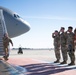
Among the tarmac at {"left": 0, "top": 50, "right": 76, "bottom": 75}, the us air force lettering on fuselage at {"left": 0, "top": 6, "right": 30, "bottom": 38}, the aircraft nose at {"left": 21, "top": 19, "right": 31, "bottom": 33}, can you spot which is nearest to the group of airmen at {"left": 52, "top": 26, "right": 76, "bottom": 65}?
the tarmac at {"left": 0, "top": 50, "right": 76, "bottom": 75}

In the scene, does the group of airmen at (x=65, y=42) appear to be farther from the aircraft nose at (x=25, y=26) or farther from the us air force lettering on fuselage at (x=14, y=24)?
the aircraft nose at (x=25, y=26)

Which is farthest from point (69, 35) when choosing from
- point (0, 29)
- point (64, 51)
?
point (0, 29)

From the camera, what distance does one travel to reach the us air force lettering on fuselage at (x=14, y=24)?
23227 millimetres

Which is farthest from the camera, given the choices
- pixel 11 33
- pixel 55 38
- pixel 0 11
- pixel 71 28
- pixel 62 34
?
pixel 11 33

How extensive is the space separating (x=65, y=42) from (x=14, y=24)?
35.6 feet

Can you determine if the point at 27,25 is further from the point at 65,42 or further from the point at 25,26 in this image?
the point at 65,42

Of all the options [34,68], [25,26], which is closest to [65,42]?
[34,68]

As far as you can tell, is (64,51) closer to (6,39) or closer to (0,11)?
(6,39)

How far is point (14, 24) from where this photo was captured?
2369 centimetres

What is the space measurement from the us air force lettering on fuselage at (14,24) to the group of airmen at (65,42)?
9.28m

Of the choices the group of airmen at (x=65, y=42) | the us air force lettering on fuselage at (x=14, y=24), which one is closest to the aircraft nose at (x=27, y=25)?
the us air force lettering on fuselage at (x=14, y=24)

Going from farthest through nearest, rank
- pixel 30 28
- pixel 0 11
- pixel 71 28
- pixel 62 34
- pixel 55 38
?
pixel 30 28
pixel 0 11
pixel 55 38
pixel 62 34
pixel 71 28

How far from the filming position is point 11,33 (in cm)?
2431

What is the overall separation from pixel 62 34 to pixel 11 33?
37.5 feet
